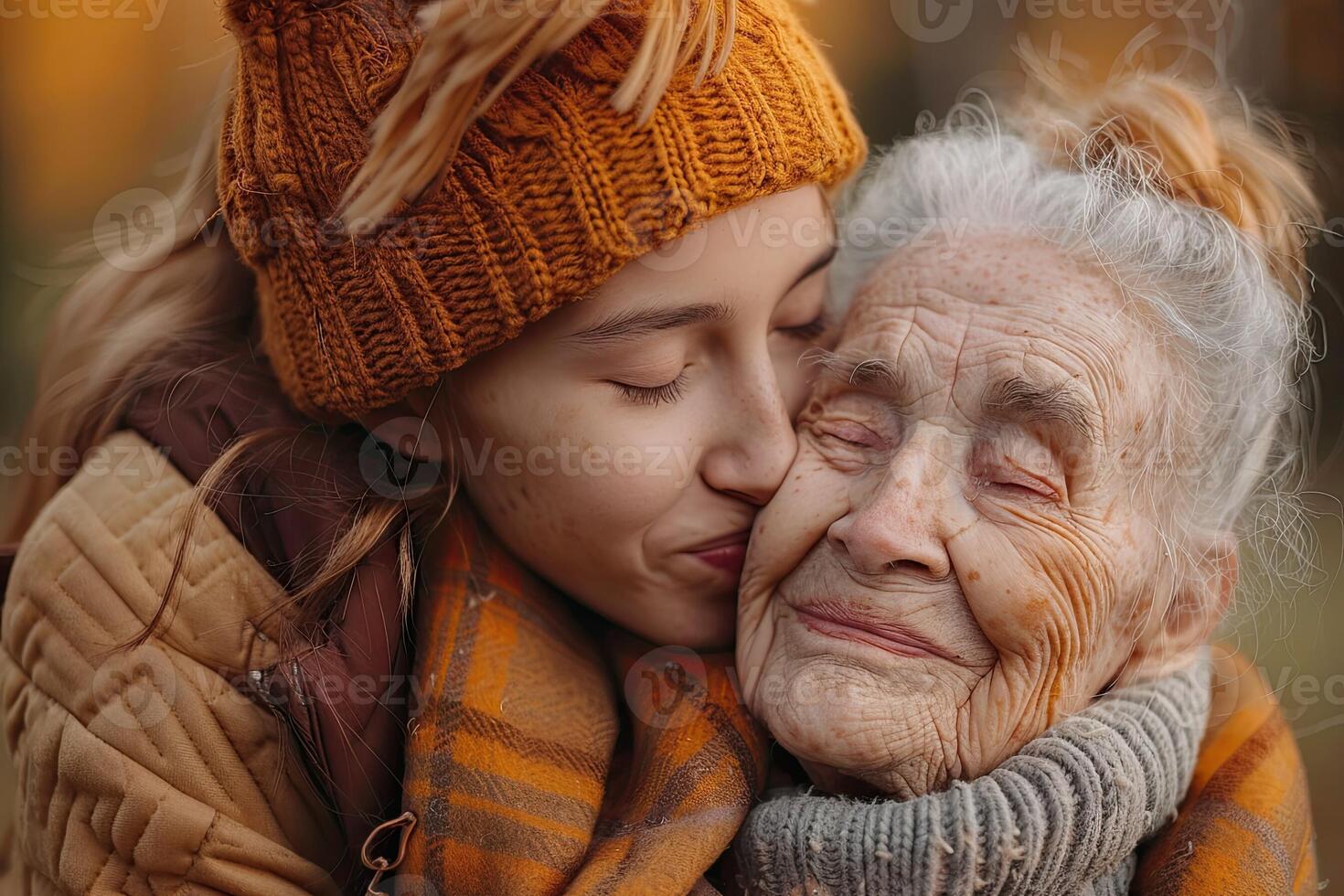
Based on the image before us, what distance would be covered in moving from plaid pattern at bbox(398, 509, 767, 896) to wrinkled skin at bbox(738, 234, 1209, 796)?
13 centimetres

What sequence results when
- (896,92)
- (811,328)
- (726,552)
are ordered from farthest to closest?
(896,92) < (811,328) < (726,552)

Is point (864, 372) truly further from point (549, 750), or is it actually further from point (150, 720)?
point (150, 720)

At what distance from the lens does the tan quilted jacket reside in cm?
154

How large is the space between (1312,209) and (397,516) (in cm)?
167

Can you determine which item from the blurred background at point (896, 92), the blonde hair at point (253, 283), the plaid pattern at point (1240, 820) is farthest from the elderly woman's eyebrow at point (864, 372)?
the blurred background at point (896, 92)

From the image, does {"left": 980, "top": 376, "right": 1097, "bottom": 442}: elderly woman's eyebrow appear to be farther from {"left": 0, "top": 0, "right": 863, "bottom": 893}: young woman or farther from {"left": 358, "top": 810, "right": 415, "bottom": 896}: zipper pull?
{"left": 358, "top": 810, "right": 415, "bottom": 896}: zipper pull

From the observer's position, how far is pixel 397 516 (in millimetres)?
1718

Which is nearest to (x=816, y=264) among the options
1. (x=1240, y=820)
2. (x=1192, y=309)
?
(x=1192, y=309)

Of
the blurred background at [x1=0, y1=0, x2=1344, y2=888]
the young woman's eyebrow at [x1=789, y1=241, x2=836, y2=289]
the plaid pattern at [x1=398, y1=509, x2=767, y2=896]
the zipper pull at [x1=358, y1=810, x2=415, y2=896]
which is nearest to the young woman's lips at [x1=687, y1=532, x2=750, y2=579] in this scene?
the plaid pattern at [x1=398, y1=509, x2=767, y2=896]

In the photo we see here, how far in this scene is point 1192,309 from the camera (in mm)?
1612

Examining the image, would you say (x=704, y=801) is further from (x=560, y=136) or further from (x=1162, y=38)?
(x=1162, y=38)

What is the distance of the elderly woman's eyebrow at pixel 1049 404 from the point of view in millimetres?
1467

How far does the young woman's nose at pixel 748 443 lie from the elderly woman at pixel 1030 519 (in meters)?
0.05

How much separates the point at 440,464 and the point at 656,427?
41cm
